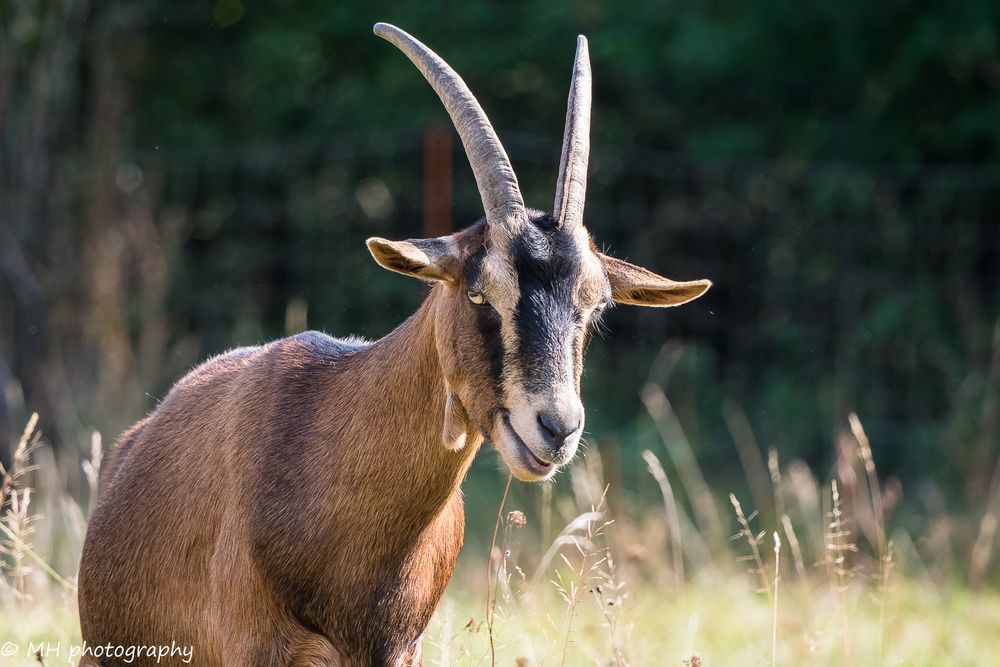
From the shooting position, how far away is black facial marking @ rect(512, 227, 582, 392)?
301 centimetres

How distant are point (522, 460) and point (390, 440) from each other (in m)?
0.49

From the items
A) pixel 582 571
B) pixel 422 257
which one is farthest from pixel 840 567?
pixel 422 257

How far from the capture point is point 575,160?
335 centimetres

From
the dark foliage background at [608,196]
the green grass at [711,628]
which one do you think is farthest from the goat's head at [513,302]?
the dark foliage background at [608,196]

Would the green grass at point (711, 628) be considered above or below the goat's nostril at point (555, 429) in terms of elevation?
below

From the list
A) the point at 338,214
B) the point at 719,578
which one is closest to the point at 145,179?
the point at 338,214

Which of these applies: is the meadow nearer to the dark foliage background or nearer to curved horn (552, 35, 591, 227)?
curved horn (552, 35, 591, 227)

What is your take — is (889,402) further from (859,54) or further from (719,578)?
(719,578)

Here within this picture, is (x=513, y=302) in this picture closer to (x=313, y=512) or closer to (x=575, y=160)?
(x=575, y=160)

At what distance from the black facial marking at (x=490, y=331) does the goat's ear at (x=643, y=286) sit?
1.38 feet

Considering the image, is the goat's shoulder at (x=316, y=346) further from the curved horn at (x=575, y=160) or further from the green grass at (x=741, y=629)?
the green grass at (x=741, y=629)

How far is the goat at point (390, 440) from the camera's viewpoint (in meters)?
3.08

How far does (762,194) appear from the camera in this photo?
32.6 ft

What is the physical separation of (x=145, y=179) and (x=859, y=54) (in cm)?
564
